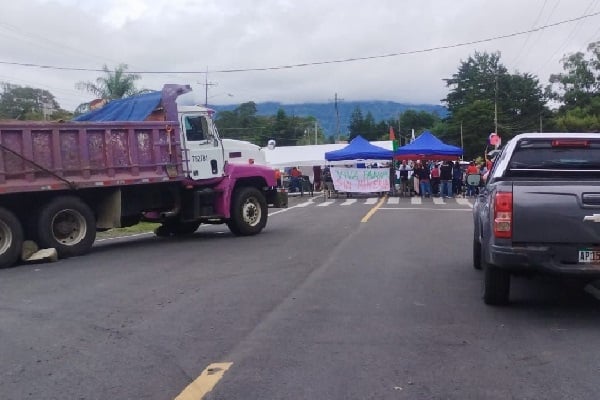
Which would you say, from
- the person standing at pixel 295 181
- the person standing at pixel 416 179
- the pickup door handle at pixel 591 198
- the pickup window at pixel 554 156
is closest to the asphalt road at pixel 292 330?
the pickup door handle at pixel 591 198

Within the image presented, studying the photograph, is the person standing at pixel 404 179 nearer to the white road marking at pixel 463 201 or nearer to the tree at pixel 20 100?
the white road marking at pixel 463 201

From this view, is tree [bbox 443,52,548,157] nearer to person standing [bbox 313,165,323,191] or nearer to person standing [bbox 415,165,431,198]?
person standing [bbox 313,165,323,191]

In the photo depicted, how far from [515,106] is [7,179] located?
91.0m

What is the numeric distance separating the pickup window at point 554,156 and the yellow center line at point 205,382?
12.7ft

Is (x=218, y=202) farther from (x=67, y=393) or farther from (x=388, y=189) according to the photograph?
(x=388, y=189)

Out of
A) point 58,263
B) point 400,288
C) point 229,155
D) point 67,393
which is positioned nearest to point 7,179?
point 58,263

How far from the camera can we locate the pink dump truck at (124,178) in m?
12.7

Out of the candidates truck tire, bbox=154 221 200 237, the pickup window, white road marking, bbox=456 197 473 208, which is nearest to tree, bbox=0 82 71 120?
white road marking, bbox=456 197 473 208

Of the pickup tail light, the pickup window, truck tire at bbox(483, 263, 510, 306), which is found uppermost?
the pickup window

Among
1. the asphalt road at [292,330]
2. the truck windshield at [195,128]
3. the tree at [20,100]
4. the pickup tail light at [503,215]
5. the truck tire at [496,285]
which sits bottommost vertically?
the asphalt road at [292,330]

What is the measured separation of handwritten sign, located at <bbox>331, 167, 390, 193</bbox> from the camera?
35.2 m

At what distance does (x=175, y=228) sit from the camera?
17.3 meters

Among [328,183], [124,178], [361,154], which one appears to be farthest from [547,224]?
[328,183]

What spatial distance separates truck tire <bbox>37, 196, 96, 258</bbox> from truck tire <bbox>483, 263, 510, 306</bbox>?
27.3 ft
